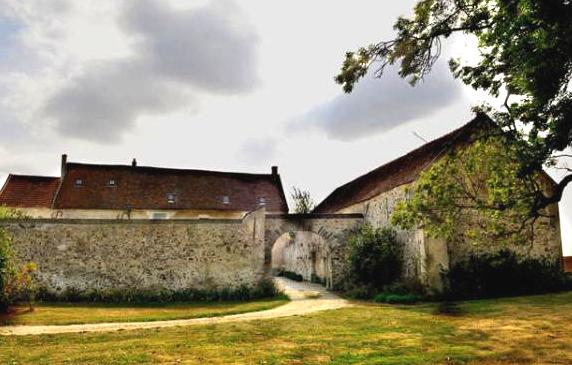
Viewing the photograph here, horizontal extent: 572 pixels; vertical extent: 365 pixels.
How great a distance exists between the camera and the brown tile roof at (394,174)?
21.2 m

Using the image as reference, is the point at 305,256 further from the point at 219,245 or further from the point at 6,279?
the point at 6,279

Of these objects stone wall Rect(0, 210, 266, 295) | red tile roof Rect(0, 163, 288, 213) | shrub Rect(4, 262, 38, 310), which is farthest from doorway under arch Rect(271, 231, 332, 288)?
shrub Rect(4, 262, 38, 310)

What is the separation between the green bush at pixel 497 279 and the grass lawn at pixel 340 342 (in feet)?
13.8

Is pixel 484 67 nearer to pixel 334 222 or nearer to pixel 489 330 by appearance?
pixel 489 330

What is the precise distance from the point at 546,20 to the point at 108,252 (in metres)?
18.5

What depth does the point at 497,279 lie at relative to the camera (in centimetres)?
1916

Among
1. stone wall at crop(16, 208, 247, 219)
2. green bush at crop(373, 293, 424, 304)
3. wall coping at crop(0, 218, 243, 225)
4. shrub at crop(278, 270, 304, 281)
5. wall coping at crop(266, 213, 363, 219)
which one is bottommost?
green bush at crop(373, 293, 424, 304)

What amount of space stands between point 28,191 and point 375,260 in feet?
78.9

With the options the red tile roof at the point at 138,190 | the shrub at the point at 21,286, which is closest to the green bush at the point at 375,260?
the shrub at the point at 21,286

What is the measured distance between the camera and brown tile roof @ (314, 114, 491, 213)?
21.2 m

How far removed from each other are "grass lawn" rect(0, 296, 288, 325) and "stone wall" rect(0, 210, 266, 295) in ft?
5.16

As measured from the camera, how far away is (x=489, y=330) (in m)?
11.7

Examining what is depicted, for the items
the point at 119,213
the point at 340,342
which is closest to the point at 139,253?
the point at 119,213

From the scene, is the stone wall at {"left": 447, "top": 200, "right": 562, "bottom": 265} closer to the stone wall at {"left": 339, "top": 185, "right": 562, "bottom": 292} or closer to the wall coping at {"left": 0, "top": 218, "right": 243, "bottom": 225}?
the stone wall at {"left": 339, "top": 185, "right": 562, "bottom": 292}
